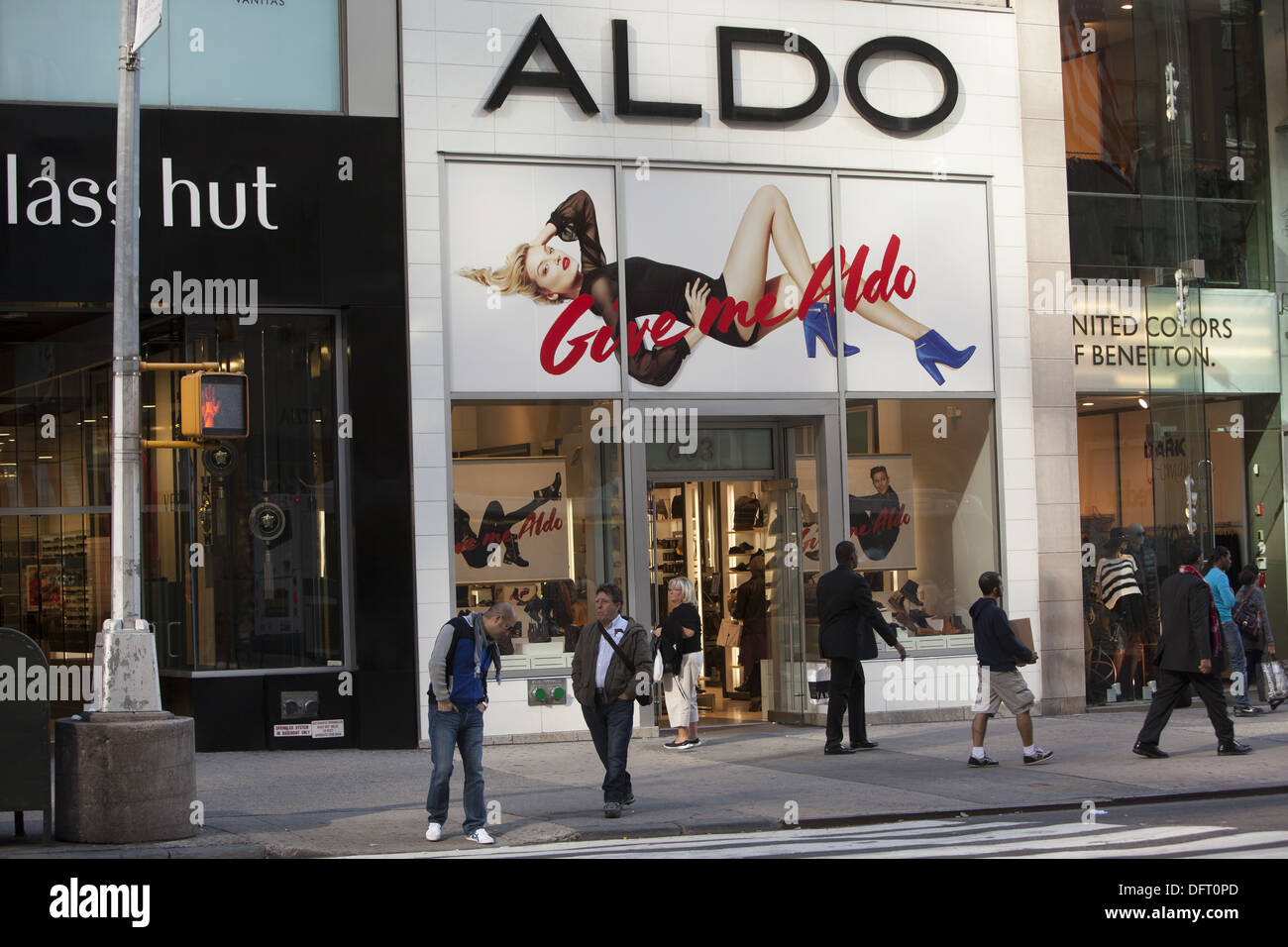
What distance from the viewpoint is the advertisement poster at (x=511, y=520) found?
633 inches

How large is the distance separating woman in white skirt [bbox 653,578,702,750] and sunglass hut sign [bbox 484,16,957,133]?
545 centimetres

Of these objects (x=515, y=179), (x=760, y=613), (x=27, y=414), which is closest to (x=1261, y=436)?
(x=760, y=613)

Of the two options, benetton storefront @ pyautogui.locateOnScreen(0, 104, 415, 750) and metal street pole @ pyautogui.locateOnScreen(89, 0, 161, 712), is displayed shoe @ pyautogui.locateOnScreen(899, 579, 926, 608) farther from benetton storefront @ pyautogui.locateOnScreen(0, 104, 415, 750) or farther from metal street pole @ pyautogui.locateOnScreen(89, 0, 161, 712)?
metal street pole @ pyautogui.locateOnScreen(89, 0, 161, 712)

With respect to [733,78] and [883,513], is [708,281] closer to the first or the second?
[733,78]

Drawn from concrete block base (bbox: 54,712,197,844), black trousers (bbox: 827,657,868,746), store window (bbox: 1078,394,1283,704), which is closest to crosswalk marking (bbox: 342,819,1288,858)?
concrete block base (bbox: 54,712,197,844)

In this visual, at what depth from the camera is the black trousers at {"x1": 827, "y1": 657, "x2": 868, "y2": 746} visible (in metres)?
15.1

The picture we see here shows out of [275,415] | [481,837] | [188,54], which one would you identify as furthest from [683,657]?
[188,54]

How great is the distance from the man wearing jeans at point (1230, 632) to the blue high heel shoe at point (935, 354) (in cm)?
380

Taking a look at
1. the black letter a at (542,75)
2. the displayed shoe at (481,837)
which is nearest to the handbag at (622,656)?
the displayed shoe at (481,837)

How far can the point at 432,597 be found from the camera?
15734 millimetres

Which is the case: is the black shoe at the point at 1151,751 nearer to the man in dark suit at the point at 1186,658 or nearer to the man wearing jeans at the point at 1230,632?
the man in dark suit at the point at 1186,658

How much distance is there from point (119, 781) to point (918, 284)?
11.2 m

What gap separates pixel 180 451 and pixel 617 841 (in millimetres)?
7457
